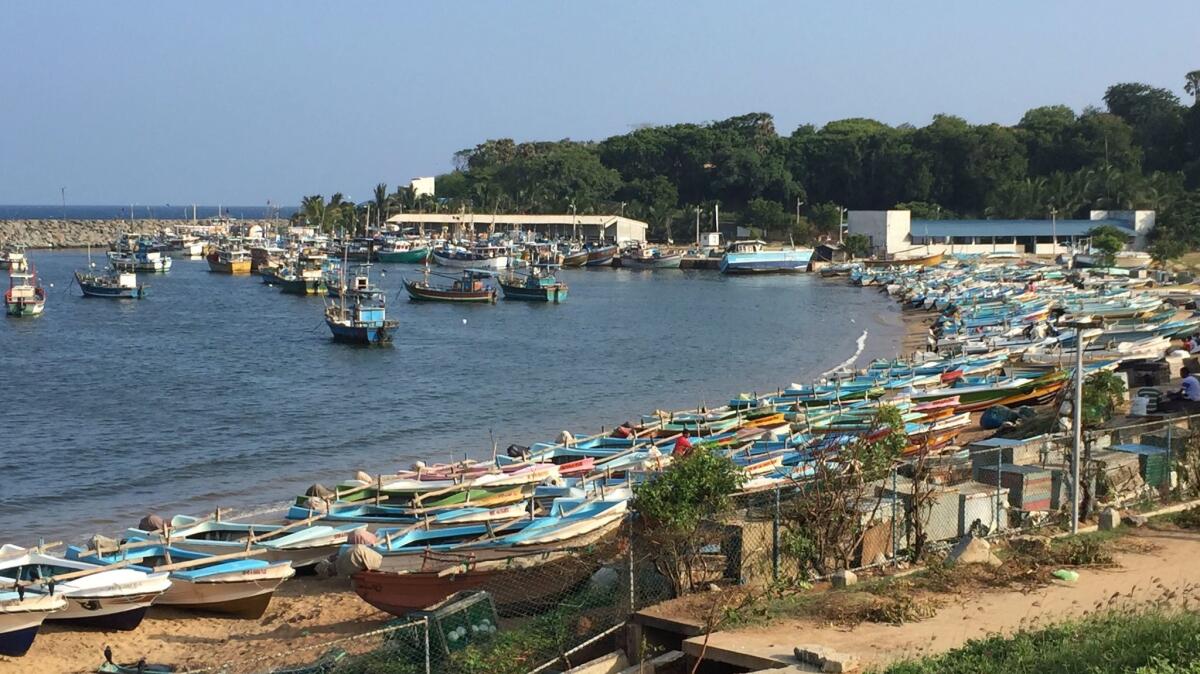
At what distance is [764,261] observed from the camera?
327 feet

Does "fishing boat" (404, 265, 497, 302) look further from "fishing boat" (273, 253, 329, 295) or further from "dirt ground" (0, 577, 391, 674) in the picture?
"dirt ground" (0, 577, 391, 674)

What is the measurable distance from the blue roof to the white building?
94.2 feet

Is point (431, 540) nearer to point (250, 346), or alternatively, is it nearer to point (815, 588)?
point (815, 588)

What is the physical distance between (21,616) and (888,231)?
92534mm

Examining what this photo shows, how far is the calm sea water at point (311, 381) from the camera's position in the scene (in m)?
27.6

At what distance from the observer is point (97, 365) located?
4647 cm

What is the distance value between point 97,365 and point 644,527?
38.9m

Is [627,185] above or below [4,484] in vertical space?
above

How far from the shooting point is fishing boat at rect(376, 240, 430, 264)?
11188 centimetres

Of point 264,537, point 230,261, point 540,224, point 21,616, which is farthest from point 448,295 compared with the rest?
point 21,616

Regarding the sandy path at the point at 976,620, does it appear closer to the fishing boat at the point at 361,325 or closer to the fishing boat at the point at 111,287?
the fishing boat at the point at 361,325

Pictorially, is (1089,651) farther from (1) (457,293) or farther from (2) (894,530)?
(1) (457,293)

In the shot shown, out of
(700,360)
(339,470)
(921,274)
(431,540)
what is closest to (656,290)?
(921,274)

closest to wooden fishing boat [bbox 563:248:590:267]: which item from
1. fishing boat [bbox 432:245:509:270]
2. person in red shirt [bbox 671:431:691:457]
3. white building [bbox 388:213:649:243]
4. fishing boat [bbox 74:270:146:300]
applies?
fishing boat [bbox 432:245:509:270]
